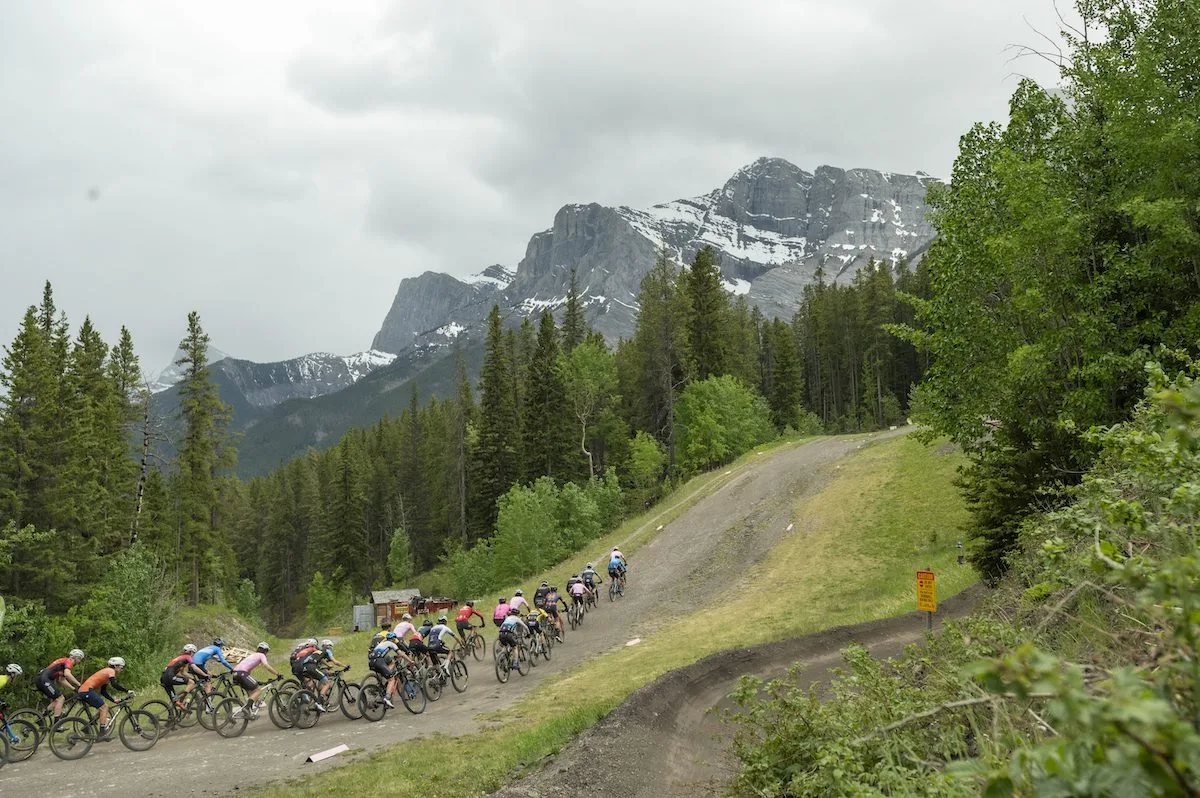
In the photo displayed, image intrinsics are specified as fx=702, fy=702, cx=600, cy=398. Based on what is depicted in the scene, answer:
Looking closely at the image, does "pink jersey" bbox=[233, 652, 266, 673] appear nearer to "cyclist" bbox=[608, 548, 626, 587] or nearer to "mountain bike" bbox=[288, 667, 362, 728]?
→ "mountain bike" bbox=[288, 667, 362, 728]

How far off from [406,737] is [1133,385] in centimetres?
1808

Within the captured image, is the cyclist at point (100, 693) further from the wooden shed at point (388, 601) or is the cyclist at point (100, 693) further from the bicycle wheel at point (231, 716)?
the wooden shed at point (388, 601)

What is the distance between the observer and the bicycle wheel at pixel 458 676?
63.4ft

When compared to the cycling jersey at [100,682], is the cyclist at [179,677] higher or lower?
lower

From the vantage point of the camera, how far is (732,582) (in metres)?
29.4

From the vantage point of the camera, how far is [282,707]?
16.0 meters

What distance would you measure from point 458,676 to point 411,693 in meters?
2.80

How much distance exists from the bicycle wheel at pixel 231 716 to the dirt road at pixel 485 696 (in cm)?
30

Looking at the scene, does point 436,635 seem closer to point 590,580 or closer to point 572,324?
point 590,580

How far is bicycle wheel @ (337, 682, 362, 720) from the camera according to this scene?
16438 millimetres

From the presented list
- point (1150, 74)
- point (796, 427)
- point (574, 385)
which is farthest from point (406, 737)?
point (796, 427)

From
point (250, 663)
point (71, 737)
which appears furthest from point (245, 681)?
point (71, 737)

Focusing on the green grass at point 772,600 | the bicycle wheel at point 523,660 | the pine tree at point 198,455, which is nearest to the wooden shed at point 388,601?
the pine tree at point 198,455

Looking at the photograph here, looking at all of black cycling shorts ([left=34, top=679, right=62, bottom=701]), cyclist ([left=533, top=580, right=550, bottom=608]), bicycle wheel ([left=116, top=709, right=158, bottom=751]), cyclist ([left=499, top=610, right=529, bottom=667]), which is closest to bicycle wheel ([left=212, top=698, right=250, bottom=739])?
bicycle wheel ([left=116, top=709, right=158, bottom=751])
